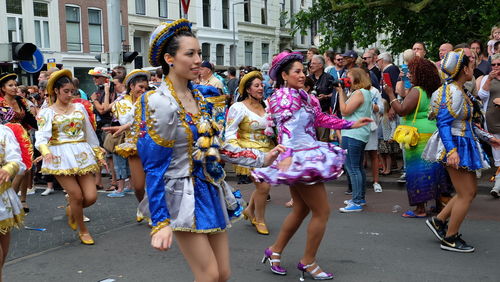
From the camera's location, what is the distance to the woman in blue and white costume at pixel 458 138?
5531mm

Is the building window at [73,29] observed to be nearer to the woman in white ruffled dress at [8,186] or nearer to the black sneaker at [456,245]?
the woman in white ruffled dress at [8,186]

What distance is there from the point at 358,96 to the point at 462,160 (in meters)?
2.10

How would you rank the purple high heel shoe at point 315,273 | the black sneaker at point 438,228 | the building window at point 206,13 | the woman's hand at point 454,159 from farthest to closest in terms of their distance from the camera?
the building window at point 206,13, the black sneaker at point 438,228, the woman's hand at point 454,159, the purple high heel shoe at point 315,273

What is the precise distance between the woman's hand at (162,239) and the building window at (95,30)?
2930 cm

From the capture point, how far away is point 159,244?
3045mm

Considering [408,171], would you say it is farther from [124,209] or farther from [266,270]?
[124,209]

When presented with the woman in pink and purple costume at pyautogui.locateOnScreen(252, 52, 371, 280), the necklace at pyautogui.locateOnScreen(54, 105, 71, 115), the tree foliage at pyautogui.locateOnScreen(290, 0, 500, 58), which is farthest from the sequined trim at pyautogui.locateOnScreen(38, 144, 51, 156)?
the tree foliage at pyautogui.locateOnScreen(290, 0, 500, 58)

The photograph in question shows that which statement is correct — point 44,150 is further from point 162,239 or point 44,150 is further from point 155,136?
point 162,239

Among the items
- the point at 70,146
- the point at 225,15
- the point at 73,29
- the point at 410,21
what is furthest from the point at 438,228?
the point at 225,15

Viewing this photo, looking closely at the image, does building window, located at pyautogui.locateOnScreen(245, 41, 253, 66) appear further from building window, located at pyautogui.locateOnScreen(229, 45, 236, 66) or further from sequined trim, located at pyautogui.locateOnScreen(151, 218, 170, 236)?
sequined trim, located at pyautogui.locateOnScreen(151, 218, 170, 236)

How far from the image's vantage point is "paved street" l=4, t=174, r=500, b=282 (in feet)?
17.5

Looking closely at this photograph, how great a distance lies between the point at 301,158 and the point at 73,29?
27.5m

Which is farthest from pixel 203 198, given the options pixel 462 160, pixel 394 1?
pixel 394 1

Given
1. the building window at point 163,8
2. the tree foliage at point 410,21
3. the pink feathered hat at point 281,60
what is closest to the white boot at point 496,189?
the pink feathered hat at point 281,60
